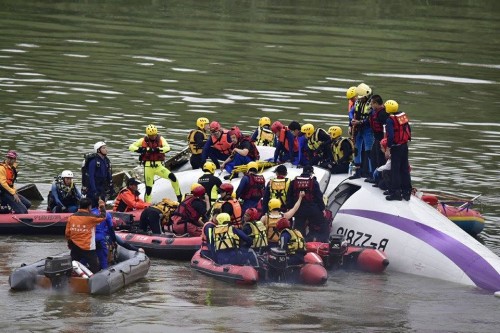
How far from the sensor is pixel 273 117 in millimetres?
43125

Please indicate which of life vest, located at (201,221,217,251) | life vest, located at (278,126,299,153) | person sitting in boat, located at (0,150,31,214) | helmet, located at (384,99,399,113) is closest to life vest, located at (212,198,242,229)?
life vest, located at (201,221,217,251)

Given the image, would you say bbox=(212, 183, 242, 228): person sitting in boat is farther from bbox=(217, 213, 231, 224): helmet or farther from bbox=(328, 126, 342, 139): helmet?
bbox=(328, 126, 342, 139): helmet

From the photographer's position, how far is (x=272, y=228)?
24.0 meters

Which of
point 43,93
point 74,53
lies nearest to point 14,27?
point 74,53

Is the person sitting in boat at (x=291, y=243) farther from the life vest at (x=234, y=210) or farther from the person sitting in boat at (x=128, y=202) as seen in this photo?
the person sitting in boat at (x=128, y=202)

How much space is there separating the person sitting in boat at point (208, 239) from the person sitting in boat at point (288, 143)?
5.40 meters

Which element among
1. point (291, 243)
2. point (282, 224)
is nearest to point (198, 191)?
point (282, 224)

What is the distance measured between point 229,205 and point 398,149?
375cm

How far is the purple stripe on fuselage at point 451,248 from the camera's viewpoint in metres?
23.7

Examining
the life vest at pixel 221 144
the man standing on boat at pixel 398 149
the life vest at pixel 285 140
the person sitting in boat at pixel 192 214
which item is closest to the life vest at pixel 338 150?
the life vest at pixel 285 140

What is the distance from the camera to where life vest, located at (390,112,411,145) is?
2550 cm

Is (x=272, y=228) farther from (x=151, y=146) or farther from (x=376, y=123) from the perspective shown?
(x=151, y=146)

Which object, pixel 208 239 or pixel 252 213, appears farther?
pixel 252 213

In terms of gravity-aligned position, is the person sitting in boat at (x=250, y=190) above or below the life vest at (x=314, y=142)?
below
